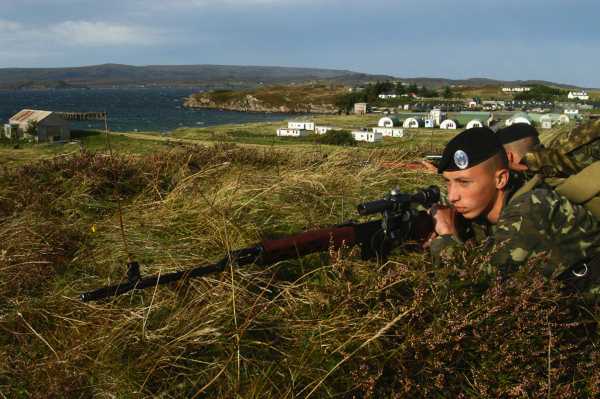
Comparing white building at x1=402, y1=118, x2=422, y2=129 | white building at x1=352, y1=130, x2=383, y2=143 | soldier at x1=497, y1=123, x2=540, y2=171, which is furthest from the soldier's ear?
white building at x1=402, y1=118, x2=422, y2=129

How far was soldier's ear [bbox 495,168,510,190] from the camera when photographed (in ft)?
11.4

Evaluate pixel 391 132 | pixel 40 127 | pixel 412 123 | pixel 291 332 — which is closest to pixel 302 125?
pixel 391 132

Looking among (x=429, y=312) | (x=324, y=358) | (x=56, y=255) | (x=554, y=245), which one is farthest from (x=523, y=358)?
(x=56, y=255)

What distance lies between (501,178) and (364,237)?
109 cm

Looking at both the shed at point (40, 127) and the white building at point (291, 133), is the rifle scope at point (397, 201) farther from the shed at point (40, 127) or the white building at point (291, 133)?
the white building at point (291, 133)

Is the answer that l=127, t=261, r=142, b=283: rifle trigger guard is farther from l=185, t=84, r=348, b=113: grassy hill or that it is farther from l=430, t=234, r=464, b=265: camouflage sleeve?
l=185, t=84, r=348, b=113: grassy hill

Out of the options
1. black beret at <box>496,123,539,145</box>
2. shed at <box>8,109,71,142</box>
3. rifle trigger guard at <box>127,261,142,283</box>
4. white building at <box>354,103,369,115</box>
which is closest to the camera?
rifle trigger guard at <box>127,261,142,283</box>

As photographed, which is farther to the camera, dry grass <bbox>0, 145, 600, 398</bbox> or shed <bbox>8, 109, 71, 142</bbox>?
shed <bbox>8, 109, 71, 142</bbox>

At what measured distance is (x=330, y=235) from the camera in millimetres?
3328

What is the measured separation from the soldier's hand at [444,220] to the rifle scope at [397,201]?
0.30 ft

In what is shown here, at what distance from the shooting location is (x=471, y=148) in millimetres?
3354

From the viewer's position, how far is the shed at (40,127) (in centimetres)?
4088

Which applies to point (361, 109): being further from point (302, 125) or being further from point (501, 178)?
point (501, 178)

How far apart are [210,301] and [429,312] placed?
1.36m
